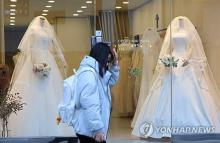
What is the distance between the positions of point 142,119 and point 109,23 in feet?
5.83

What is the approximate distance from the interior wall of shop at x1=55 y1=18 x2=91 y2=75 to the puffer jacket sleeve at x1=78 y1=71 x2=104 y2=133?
12.7 feet

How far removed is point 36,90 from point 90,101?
10.5 ft

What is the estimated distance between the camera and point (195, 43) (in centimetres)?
669

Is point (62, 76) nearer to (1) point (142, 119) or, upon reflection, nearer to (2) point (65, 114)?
(1) point (142, 119)

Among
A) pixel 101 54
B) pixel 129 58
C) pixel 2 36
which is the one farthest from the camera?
pixel 129 58

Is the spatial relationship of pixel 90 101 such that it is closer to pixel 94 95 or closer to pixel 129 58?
pixel 94 95

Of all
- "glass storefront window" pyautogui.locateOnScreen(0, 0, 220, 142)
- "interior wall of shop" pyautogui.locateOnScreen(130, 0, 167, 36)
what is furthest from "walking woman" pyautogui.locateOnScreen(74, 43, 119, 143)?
"interior wall of shop" pyautogui.locateOnScreen(130, 0, 167, 36)

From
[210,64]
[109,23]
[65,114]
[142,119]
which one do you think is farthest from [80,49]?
[65,114]

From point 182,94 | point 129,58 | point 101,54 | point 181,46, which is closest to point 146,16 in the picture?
point 129,58

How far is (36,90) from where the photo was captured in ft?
20.9

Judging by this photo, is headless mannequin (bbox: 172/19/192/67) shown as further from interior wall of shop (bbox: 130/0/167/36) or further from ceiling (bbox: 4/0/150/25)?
ceiling (bbox: 4/0/150/25)

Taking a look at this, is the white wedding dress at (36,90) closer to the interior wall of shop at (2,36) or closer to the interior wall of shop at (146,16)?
the interior wall of shop at (2,36)

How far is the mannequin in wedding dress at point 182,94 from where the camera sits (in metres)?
6.37

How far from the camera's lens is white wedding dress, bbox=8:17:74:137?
247 inches
